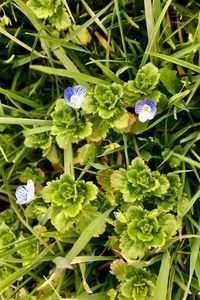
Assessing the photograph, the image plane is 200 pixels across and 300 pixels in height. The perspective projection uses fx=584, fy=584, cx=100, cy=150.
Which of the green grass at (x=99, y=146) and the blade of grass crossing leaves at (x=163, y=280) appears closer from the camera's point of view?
the blade of grass crossing leaves at (x=163, y=280)

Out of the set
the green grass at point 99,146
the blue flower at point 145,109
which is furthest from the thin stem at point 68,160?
the blue flower at point 145,109

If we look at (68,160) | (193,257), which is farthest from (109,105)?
(193,257)

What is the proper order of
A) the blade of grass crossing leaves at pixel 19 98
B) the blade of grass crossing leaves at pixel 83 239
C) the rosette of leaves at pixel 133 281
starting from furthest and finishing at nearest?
the blade of grass crossing leaves at pixel 19 98
the rosette of leaves at pixel 133 281
the blade of grass crossing leaves at pixel 83 239

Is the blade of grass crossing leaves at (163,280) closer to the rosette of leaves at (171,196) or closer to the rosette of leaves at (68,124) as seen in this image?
the rosette of leaves at (171,196)

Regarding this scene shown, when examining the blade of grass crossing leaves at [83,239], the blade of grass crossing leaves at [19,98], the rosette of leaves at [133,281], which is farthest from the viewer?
the blade of grass crossing leaves at [19,98]

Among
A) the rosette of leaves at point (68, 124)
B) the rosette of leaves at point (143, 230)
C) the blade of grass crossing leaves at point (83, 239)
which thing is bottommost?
the rosette of leaves at point (143, 230)

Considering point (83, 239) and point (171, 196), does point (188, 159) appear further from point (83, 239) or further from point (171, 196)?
point (83, 239)

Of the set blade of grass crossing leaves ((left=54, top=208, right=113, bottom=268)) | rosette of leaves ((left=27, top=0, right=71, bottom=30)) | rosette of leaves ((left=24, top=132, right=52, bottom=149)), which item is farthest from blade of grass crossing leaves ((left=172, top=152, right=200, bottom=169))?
rosette of leaves ((left=27, top=0, right=71, bottom=30))
